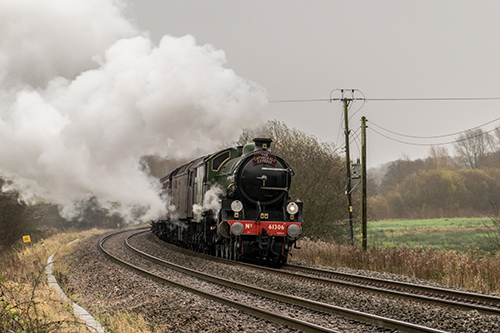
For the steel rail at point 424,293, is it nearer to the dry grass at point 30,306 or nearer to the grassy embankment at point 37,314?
the grassy embankment at point 37,314

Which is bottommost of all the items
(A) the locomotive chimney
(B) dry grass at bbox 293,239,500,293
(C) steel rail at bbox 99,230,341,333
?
(C) steel rail at bbox 99,230,341,333

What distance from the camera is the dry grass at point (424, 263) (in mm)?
9552

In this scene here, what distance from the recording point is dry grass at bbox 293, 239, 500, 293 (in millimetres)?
9552

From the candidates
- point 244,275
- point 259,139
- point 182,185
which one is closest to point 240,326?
point 244,275

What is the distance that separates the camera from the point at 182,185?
18156mm

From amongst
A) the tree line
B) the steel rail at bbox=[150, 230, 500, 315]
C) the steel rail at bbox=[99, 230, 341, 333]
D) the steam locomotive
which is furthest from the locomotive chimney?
the tree line

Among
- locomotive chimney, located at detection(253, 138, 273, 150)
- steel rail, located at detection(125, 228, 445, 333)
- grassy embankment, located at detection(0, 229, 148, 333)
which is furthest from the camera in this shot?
locomotive chimney, located at detection(253, 138, 273, 150)

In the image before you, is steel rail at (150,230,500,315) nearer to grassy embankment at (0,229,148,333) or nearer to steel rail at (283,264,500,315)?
steel rail at (283,264,500,315)

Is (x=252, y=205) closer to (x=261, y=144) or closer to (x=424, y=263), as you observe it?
(x=261, y=144)

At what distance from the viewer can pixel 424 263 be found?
11172 mm

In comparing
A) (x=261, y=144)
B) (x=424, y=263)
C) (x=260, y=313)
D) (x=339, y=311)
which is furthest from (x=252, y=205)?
(x=339, y=311)

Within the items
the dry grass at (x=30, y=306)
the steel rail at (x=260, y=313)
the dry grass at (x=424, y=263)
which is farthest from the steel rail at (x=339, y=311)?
the dry grass at (x=424, y=263)

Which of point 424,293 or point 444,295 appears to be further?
point 424,293

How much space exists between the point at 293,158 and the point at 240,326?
50.0 ft
